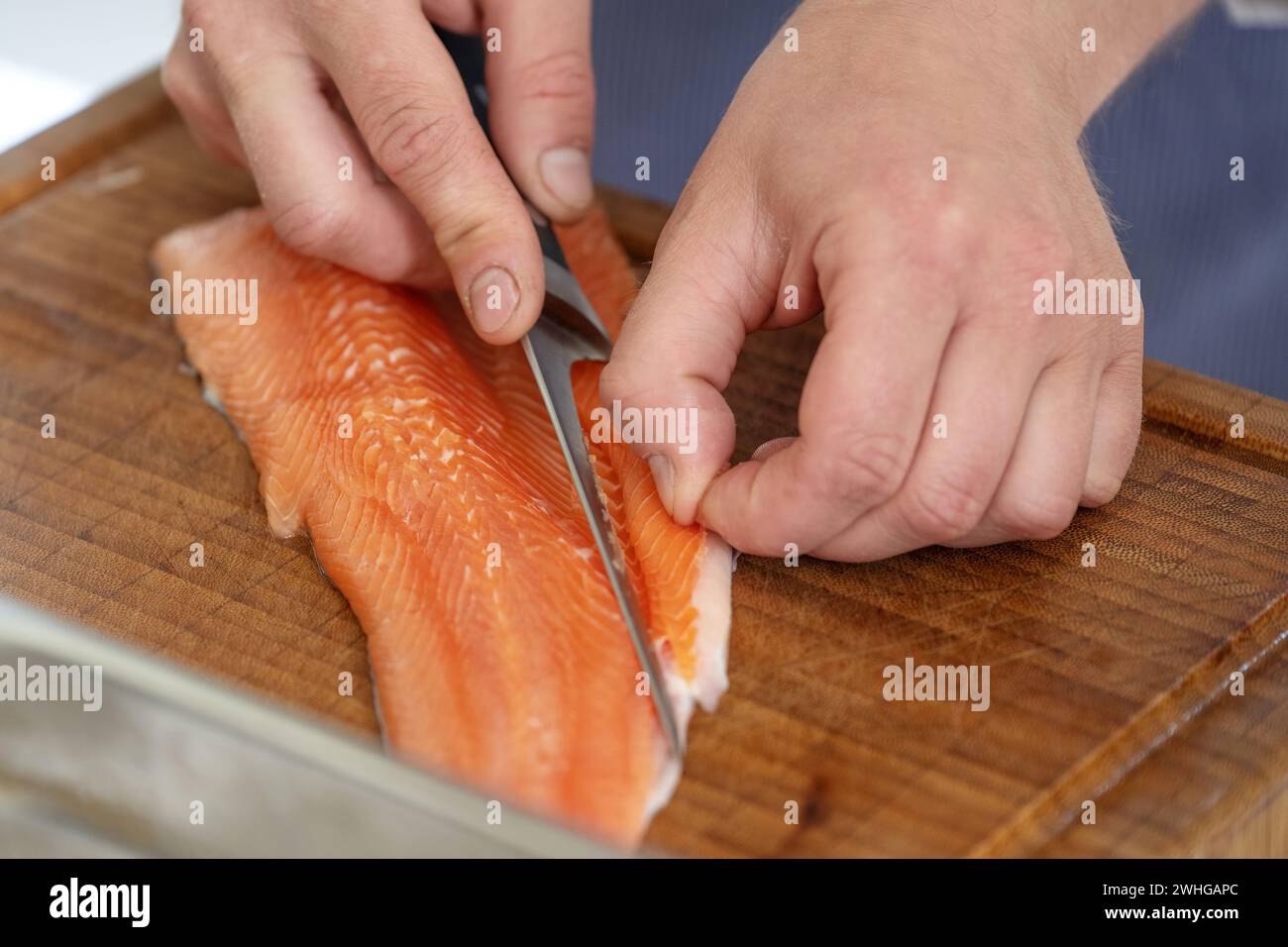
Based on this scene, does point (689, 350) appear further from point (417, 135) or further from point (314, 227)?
point (314, 227)

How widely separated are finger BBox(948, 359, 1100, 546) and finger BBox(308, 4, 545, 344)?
59 cm

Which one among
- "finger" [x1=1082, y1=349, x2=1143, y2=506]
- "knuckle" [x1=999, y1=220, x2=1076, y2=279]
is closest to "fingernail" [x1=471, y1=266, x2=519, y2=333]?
"knuckle" [x1=999, y1=220, x2=1076, y2=279]

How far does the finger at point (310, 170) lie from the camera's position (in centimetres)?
179

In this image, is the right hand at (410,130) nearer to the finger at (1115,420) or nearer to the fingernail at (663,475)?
the fingernail at (663,475)

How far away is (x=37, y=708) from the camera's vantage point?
1350 mm

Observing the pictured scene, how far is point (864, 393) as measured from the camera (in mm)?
1299

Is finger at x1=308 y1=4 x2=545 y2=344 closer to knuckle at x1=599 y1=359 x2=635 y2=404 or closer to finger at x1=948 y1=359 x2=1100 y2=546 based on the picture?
knuckle at x1=599 y1=359 x2=635 y2=404

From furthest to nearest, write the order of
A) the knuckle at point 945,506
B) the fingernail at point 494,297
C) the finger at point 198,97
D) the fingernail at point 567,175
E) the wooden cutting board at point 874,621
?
the finger at point 198,97 < the fingernail at point 567,175 < the fingernail at point 494,297 < the knuckle at point 945,506 < the wooden cutting board at point 874,621

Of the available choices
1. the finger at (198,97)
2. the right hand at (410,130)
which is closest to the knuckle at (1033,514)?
the right hand at (410,130)

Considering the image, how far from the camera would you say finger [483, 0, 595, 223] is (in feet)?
5.87

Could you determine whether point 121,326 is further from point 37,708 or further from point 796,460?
point 796,460

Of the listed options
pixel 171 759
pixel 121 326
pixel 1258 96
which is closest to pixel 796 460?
pixel 171 759

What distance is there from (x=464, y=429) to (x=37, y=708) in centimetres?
59
